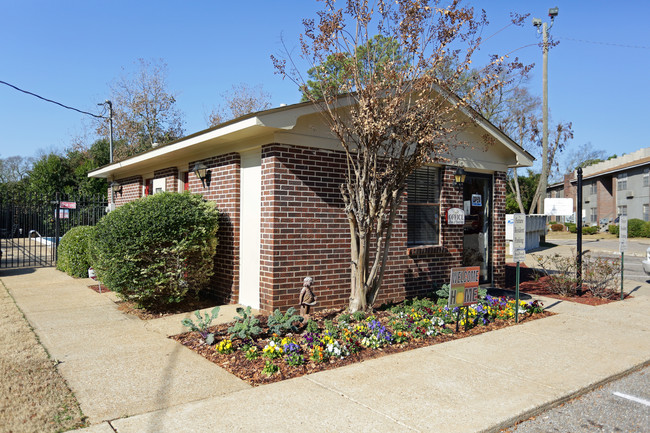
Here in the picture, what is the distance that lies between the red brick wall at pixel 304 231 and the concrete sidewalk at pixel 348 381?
1735 mm

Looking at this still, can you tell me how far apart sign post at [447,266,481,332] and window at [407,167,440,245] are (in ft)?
6.97

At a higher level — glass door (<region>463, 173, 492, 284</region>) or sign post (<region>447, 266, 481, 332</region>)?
glass door (<region>463, 173, 492, 284</region>)

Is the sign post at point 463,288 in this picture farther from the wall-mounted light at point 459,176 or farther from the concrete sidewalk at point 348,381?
the wall-mounted light at point 459,176

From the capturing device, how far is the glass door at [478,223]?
9.56 meters

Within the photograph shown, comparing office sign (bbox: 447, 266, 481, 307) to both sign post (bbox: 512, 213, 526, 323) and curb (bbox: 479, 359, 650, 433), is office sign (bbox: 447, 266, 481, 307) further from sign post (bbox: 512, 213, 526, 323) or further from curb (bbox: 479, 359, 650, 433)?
curb (bbox: 479, 359, 650, 433)

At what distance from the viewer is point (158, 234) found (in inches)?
261

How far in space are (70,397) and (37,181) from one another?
29.3 metres

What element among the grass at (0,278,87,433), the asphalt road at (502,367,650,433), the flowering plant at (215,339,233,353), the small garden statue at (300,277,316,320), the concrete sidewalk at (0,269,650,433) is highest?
the small garden statue at (300,277,316,320)

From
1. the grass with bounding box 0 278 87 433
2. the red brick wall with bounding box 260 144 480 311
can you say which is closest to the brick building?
the red brick wall with bounding box 260 144 480 311

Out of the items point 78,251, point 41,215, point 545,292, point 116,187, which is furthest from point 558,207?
point 41,215

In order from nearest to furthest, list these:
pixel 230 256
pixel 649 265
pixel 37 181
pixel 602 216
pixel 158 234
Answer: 1. pixel 158 234
2. pixel 230 256
3. pixel 649 265
4. pixel 37 181
5. pixel 602 216

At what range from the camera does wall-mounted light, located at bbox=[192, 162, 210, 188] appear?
8.27 metres

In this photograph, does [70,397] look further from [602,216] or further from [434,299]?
[602,216]

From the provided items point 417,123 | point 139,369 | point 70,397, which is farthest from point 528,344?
point 70,397
